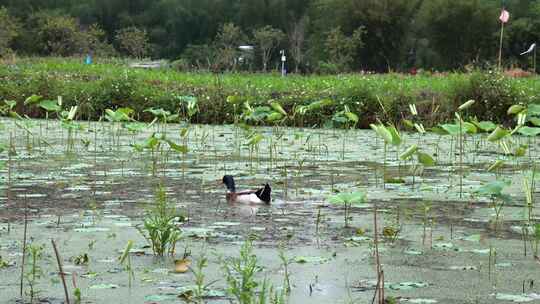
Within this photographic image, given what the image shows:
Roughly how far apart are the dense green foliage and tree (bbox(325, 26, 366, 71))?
57mm

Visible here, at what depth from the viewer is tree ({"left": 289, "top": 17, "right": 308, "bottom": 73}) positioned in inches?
1942

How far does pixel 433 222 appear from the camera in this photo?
17.3 ft

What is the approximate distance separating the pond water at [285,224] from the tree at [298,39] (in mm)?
40250

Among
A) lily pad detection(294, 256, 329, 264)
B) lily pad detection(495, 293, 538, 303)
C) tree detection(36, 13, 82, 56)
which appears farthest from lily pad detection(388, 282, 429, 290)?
tree detection(36, 13, 82, 56)

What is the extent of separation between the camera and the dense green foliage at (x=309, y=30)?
131 ft

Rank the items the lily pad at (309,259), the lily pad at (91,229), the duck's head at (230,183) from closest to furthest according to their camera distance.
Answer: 1. the lily pad at (309,259)
2. the lily pad at (91,229)
3. the duck's head at (230,183)

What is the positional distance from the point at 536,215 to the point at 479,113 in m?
8.02

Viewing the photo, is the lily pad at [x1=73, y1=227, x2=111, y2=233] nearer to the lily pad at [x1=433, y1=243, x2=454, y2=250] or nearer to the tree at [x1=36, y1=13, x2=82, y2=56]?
the lily pad at [x1=433, y1=243, x2=454, y2=250]

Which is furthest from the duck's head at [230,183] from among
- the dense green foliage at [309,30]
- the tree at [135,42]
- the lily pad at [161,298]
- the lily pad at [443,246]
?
the tree at [135,42]

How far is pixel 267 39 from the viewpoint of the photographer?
4822cm

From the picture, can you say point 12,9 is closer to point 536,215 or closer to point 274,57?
point 274,57

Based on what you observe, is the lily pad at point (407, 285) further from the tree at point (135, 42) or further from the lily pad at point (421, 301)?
the tree at point (135, 42)

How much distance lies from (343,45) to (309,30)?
44.7ft

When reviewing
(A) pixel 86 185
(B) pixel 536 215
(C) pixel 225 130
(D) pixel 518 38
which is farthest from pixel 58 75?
(D) pixel 518 38
